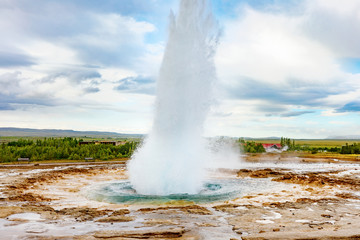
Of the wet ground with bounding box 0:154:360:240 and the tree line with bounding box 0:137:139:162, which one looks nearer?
the wet ground with bounding box 0:154:360:240

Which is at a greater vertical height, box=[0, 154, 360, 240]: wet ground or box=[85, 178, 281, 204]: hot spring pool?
box=[0, 154, 360, 240]: wet ground

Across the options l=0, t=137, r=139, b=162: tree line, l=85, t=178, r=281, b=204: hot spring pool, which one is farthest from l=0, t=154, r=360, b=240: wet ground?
l=0, t=137, r=139, b=162: tree line

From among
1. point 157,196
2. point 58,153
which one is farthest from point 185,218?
point 58,153

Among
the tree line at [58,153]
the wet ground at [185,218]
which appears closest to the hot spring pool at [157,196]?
the wet ground at [185,218]

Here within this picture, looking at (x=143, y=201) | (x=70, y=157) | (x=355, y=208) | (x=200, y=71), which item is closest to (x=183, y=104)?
(x=200, y=71)

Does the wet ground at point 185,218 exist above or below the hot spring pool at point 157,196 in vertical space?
above

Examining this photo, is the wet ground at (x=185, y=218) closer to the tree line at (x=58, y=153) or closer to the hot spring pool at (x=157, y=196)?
the hot spring pool at (x=157, y=196)

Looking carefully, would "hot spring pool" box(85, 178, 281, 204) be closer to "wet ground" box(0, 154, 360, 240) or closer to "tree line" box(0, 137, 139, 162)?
"wet ground" box(0, 154, 360, 240)

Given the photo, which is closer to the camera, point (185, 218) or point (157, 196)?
point (185, 218)

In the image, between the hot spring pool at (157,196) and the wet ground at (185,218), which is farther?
the hot spring pool at (157,196)

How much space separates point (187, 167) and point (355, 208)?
8819mm

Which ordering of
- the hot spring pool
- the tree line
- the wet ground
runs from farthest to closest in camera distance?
1. the tree line
2. the hot spring pool
3. the wet ground

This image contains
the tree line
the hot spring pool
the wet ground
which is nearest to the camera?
the wet ground

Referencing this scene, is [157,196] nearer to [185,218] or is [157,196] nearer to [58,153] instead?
[185,218]
